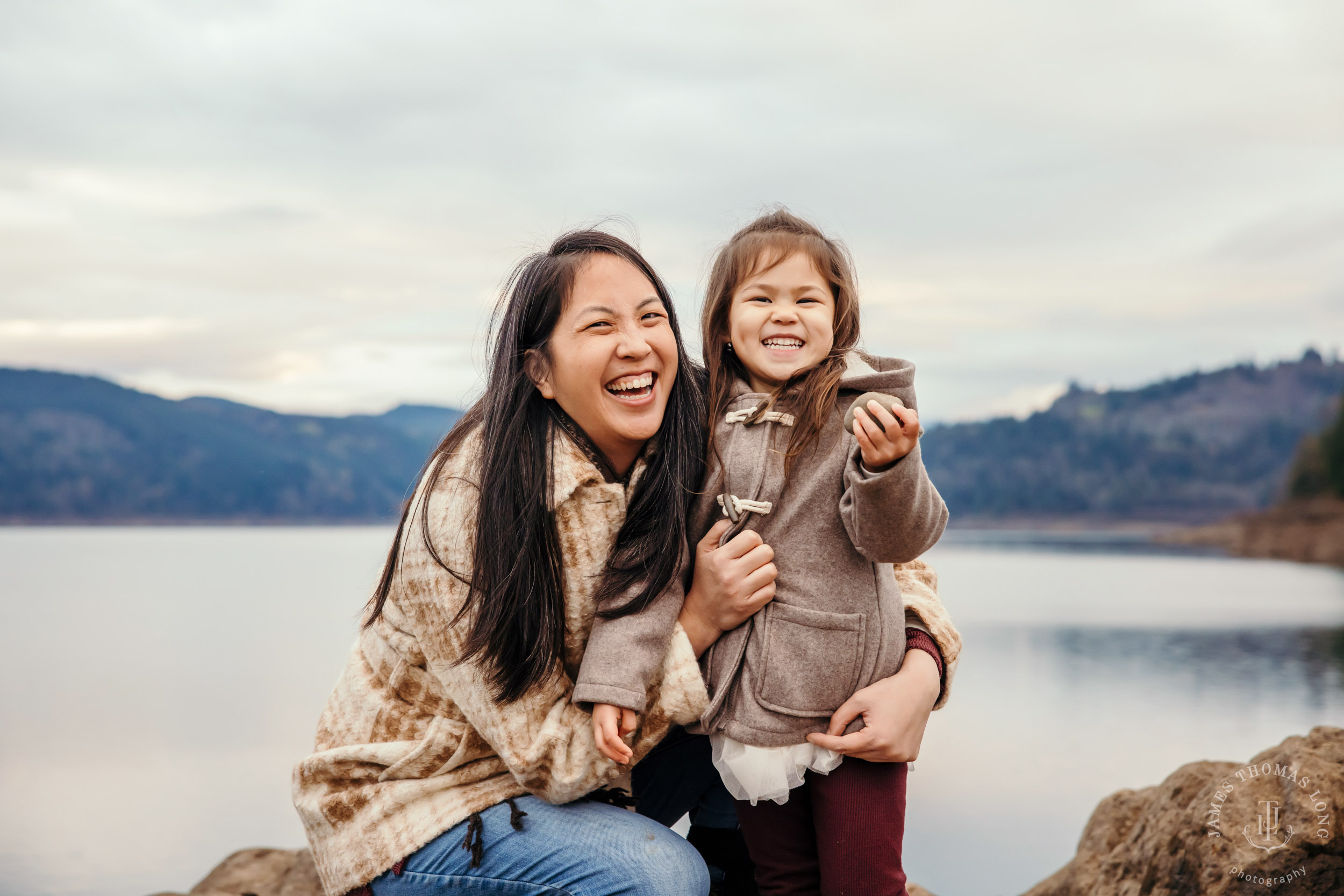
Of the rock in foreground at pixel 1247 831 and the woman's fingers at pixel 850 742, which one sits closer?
the woman's fingers at pixel 850 742

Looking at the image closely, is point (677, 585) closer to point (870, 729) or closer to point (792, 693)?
point (792, 693)

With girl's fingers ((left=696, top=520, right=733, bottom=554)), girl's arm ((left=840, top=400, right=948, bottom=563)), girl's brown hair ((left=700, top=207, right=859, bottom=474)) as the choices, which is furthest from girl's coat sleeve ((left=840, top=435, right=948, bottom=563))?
girl's fingers ((left=696, top=520, right=733, bottom=554))

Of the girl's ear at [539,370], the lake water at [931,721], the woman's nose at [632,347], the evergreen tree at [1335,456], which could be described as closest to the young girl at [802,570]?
the woman's nose at [632,347]

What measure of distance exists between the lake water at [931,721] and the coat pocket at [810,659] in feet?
4.12

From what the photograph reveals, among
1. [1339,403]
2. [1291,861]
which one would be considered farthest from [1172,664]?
[1339,403]

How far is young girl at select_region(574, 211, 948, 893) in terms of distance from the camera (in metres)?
2.24

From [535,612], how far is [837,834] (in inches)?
32.4

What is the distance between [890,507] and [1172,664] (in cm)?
1615

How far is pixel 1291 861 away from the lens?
9.37ft

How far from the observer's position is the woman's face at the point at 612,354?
92.7 inches

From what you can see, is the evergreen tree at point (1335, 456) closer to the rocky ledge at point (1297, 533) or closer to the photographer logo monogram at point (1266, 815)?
the rocky ledge at point (1297, 533)

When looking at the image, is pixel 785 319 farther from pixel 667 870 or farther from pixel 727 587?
pixel 667 870

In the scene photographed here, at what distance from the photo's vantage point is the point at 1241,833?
9.73ft

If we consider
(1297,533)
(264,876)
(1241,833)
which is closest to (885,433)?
(1241,833)
